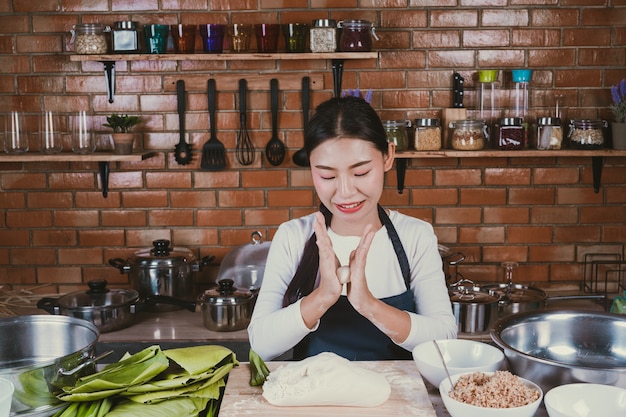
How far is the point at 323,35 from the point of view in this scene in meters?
3.03

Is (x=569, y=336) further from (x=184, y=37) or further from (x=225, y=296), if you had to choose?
(x=184, y=37)

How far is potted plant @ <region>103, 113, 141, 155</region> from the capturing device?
10.2 ft

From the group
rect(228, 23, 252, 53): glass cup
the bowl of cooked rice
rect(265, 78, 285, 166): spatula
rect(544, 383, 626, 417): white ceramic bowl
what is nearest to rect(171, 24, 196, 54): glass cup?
rect(228, 23, 252, 53): glass cup

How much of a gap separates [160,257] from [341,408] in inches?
67.6

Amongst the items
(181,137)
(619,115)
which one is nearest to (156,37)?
(181,137)

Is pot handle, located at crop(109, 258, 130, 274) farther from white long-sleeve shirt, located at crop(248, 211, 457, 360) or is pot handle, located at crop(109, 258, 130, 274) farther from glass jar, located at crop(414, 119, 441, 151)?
glass jar, located at crop(414, 119, 441, 151)

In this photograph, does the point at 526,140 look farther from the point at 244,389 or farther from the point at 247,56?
the point at 244,389

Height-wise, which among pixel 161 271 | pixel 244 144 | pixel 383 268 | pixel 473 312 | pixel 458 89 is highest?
pixel 458 89

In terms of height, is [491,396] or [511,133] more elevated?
[511,133]

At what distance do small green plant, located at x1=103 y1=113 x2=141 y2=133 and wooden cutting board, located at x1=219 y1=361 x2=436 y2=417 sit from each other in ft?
5.68

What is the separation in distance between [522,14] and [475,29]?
0.21 metres

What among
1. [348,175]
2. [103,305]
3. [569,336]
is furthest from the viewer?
[103,305]

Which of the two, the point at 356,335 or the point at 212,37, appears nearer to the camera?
the point at 356,335

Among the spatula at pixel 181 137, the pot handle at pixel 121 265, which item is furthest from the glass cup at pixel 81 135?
the pot handle at pixel 121 265
